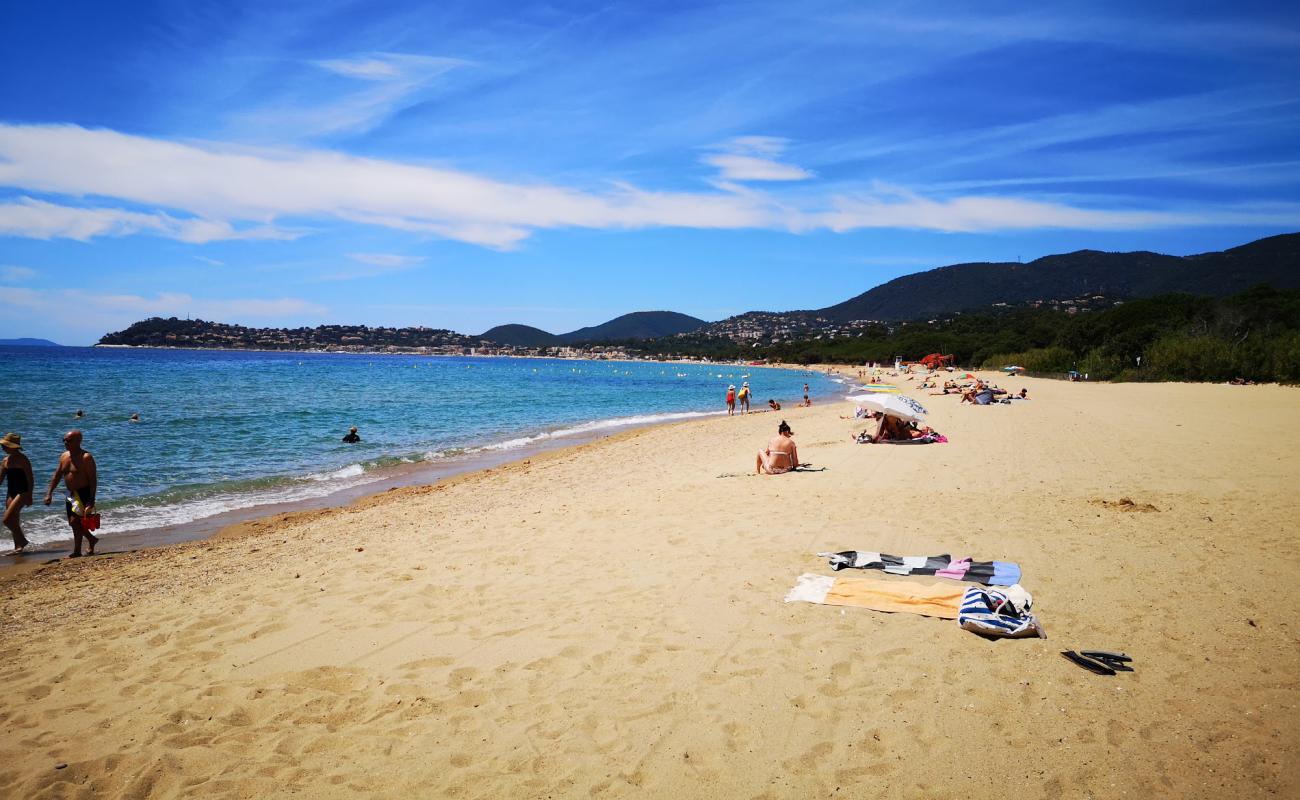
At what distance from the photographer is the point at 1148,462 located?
1169 centimetres

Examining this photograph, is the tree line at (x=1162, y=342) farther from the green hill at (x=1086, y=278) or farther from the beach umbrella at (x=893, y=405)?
the green hill at (x=1086, y=278)

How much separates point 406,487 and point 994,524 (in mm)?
11348

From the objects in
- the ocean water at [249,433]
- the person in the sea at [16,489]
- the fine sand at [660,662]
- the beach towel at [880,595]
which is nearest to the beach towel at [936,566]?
the fine sand at [660,662]

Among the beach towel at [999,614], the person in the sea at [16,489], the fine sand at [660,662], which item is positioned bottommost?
the fine sand at [660,662]

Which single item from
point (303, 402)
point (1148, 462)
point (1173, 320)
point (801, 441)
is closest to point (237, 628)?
point (1148, 462)

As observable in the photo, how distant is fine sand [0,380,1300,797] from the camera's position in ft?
11.4

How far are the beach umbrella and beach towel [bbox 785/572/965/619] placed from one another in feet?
33.3

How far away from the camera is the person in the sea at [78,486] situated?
8.60m

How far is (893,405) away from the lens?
50.5 ft

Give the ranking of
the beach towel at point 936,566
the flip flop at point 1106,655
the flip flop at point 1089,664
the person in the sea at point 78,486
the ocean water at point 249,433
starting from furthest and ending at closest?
the ocean water at point 249,433 → the person in the sea at point 78,486 → the beach towel at point 936,566 → the flip flop at point 1106,655 → the flip flop at point 1089,664

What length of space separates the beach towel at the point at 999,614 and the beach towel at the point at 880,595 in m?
0.15

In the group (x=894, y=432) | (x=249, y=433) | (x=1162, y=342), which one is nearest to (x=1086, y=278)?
(x=1162, y=342)

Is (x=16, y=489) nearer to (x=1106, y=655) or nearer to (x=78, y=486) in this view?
(x=78, y=486)

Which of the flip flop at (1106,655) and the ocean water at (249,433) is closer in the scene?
the flip flop at (1106,655)
